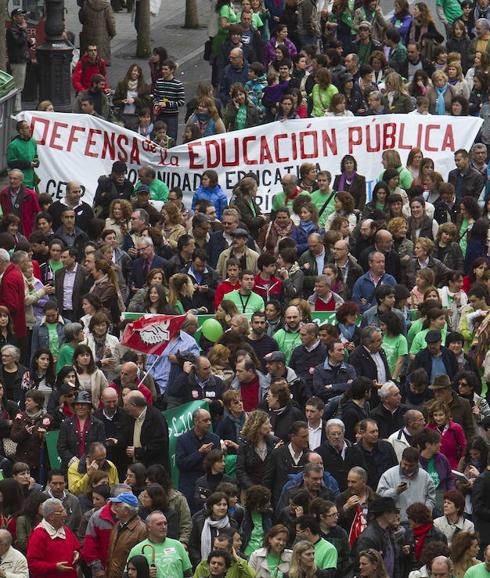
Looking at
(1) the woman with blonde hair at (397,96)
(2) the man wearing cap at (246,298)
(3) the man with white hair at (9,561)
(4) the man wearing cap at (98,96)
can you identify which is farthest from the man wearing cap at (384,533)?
(4) the man wearing cap at (98,96)

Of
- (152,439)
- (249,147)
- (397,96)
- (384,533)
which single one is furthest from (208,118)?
(384,533)

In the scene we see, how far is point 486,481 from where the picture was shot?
19.1 m

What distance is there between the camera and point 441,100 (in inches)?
1176

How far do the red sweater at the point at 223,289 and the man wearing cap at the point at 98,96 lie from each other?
21.7 feet

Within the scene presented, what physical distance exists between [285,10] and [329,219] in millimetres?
8982

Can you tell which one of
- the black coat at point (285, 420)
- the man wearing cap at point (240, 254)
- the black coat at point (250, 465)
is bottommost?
the black coat at point (250, 465)

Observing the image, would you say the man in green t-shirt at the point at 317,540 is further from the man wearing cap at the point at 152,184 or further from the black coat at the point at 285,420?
the man wearing cap at the point at 152,184

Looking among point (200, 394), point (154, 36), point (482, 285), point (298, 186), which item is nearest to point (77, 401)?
point (200, 394)

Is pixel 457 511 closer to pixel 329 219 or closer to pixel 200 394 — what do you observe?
pixel 200 394

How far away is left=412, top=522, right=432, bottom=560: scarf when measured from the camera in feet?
60.4

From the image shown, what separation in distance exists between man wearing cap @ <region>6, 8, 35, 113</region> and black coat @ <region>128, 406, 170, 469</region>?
39.8 ft

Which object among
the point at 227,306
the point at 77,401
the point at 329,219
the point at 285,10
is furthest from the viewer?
the point at 285,10

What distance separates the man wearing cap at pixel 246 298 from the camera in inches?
894

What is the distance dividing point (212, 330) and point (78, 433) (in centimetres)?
245
